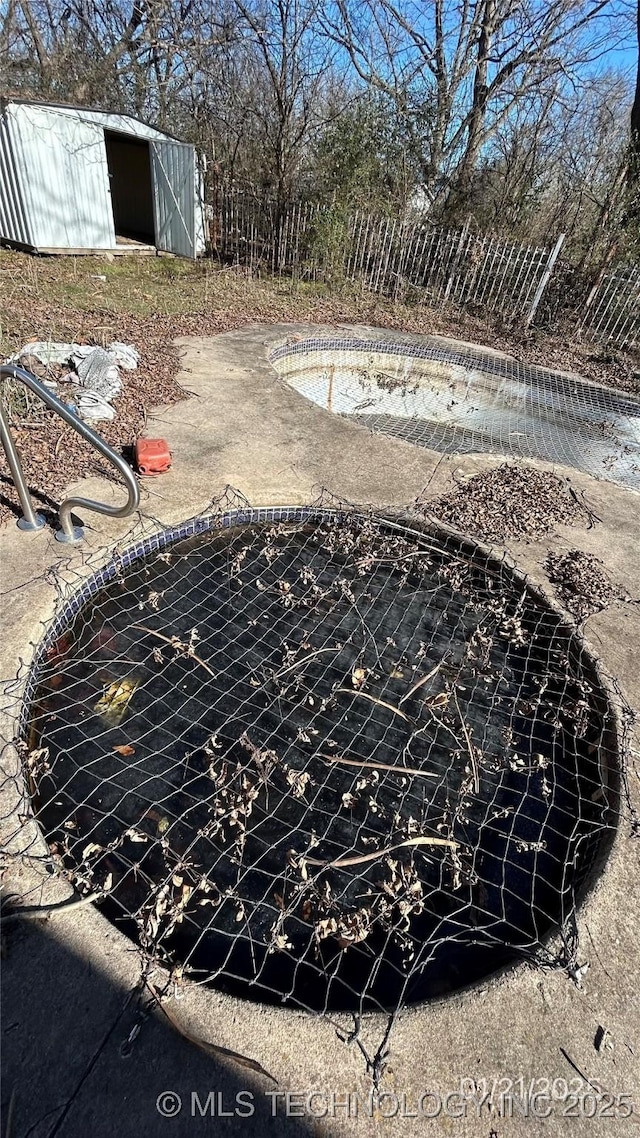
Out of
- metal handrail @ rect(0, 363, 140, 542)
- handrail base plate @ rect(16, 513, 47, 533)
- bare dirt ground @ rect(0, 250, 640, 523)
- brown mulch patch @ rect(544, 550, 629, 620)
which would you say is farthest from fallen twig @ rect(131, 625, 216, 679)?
brown mulch patch @ rect(544, 550, 629, 620)

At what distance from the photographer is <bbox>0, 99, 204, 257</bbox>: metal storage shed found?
27.0ft

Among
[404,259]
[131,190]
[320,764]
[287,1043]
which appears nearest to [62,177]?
[131,190]

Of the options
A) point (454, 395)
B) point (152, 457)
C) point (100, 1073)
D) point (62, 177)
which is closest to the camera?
point (100, 1073)

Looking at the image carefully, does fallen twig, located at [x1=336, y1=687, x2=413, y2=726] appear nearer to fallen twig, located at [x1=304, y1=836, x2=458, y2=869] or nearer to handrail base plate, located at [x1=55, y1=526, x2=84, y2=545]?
fallen twig, located at [x1=304, y1=836, x2=458, y2=869]

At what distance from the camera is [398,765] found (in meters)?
2.60

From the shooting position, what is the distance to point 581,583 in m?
3.57

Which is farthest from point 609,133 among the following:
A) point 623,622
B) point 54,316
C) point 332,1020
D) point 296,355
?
point 332,1020

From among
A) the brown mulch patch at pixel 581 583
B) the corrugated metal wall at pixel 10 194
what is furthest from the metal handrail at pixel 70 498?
the corrugated metal wall at pixel 10 194

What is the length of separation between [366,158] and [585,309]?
16.1ft

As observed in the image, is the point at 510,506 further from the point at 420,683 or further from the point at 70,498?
the point at 70,498

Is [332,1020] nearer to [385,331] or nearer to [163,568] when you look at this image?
[163,568]

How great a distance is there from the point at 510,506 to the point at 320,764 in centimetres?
267

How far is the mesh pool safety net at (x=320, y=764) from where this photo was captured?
78.8 inches

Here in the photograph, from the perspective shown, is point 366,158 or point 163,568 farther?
point 366,158
